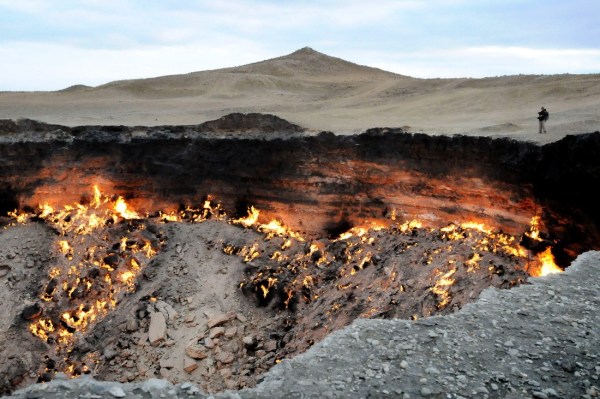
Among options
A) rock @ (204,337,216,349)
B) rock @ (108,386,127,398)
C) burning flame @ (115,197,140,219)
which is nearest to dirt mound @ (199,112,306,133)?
burning flame @ (115,197,140,219)

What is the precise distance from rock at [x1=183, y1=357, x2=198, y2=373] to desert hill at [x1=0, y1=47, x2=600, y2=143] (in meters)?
8.13

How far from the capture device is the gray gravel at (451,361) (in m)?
5.66

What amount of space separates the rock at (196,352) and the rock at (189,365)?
0.42ft

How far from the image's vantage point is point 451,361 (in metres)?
6.16

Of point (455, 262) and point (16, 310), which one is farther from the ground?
point (455, 262)

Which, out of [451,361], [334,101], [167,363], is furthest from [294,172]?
[334,101]

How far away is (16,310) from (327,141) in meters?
9.76

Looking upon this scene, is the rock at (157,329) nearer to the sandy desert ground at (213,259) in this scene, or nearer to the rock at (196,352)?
the sandy desert ground at (213,259)

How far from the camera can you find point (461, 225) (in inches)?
531

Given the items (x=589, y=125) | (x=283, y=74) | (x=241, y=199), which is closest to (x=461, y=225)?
(x=589, y=125)

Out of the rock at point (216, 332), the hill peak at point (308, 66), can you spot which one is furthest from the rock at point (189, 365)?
the hill peak at point (308, 66)

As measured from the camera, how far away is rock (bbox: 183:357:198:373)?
12251 mm

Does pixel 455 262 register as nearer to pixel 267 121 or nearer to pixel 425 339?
pixel 425 339

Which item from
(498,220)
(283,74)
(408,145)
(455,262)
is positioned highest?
(283,74)
